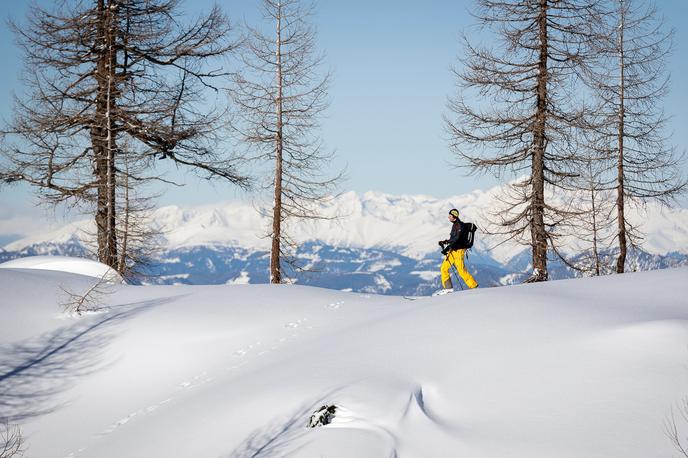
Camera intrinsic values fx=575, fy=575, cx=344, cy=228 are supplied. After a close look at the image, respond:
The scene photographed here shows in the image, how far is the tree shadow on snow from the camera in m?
9.37

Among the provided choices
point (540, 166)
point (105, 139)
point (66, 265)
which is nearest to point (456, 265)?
point (540, 166)

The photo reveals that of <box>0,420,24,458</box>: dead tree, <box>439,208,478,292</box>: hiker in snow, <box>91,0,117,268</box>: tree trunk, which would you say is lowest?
<box>0,420,24,458</box>: dead tree

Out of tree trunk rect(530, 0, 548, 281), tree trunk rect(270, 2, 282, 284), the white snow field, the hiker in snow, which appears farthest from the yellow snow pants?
tree trunk rect(270, 2, 282, 284)

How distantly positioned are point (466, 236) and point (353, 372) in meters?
6.27

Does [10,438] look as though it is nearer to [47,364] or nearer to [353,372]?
[47,364]

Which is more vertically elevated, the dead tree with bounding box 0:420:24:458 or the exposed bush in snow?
the exposed bush in snow

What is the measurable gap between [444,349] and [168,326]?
19.3 ft

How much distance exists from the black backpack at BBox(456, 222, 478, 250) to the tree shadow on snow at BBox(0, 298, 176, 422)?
7374 millimetres

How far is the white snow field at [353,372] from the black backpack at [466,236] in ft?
6.16

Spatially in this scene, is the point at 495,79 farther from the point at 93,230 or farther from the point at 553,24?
the point at 93,230

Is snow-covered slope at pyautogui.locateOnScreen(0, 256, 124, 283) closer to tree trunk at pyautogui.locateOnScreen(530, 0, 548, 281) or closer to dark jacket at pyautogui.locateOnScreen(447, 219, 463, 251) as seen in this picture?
dark jacket at pyautogui.locateOnScreen(447, 219, 463, 251)

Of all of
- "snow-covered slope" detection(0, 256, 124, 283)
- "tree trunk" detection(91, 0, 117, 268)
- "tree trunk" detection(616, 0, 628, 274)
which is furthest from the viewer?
"tree trunk" detection(616, 0, 628, 274)

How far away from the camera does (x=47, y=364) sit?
10211 millimetres

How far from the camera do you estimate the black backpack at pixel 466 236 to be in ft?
42.4
